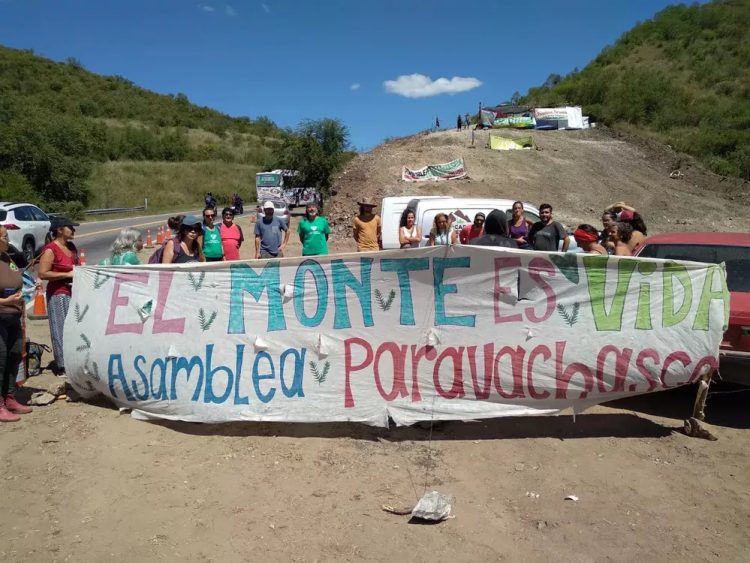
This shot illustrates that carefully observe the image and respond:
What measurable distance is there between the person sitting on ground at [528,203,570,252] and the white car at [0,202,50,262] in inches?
521

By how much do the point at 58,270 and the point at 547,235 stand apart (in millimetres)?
5399

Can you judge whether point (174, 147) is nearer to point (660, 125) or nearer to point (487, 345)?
point (660, 125)

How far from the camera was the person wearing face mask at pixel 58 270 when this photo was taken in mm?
5520

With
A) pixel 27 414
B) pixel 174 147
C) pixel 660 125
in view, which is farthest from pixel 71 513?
pixel 174 147

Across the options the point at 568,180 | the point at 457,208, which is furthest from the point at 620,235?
the point at 568,180

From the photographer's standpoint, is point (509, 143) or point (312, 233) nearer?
point (312, 233)

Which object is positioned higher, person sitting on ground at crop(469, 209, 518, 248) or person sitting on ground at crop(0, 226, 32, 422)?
person sitting on ground at crop(469, 209, 518, 248)

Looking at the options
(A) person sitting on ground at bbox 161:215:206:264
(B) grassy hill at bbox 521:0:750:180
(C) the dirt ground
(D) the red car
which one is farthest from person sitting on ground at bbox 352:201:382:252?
(B) grassy hill at bbox 521:0:750:180

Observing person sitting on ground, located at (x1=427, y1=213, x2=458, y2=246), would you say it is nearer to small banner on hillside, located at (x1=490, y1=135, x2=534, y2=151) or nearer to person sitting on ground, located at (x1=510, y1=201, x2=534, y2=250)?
person sitting on ground, located at (x1=510, y1=201, x2=534, y2=250)

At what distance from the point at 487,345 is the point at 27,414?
4.22 metres

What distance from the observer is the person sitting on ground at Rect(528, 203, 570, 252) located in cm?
679

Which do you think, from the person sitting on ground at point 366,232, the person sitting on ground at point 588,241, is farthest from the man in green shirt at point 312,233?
the person sitting on ground at point 588,241

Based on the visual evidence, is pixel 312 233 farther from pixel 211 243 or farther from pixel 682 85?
pixel 682 85

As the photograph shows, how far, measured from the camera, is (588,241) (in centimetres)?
628
